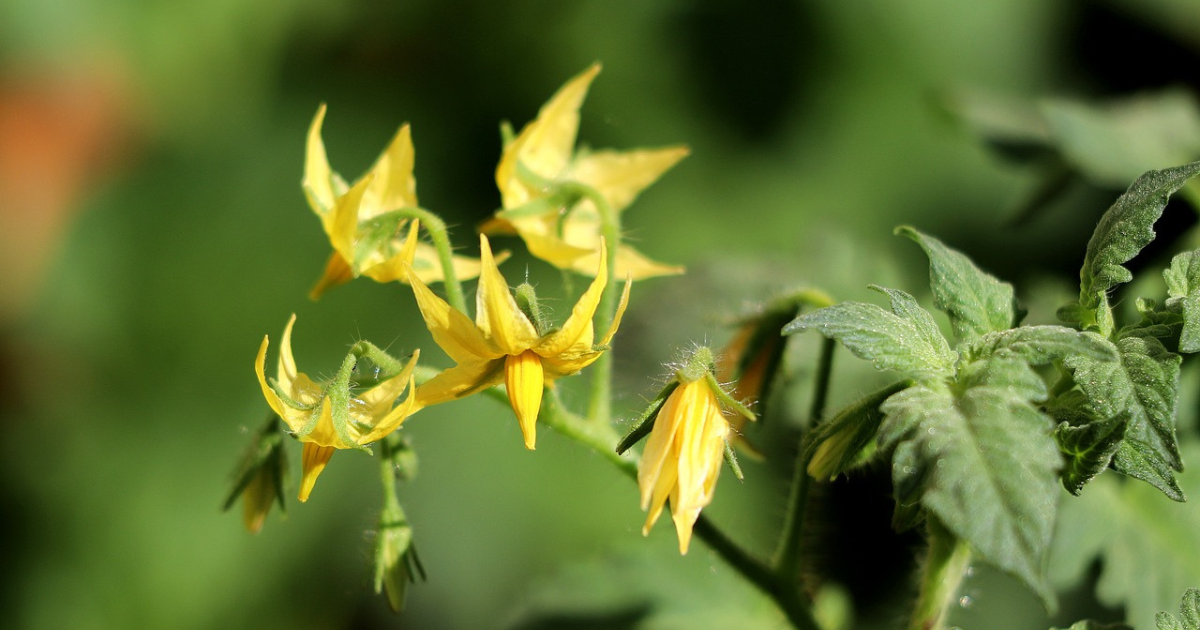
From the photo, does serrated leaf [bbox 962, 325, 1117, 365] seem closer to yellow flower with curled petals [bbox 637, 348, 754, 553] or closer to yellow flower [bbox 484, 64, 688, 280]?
yellow flower with curled petals [bbox 637, 348, 754, 553]

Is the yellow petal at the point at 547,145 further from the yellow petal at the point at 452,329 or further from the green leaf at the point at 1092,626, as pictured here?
the green leaf at the point at 1092,626

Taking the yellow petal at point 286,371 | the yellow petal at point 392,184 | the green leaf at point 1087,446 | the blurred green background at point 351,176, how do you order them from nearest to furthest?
the green leaf at point 1087,446 < the yellow petal at point 286,371 < the yellow petal at point 392,184 < the blurred green background at point 351,176

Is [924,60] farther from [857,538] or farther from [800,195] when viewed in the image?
[857,538]

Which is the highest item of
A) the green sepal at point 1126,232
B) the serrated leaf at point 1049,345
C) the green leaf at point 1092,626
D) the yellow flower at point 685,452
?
the green sepal at point 1126,232

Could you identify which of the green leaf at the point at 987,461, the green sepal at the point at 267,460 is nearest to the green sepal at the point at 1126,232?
the green leaf at the point at 987,461

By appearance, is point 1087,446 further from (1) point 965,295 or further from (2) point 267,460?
(2) point 267,460

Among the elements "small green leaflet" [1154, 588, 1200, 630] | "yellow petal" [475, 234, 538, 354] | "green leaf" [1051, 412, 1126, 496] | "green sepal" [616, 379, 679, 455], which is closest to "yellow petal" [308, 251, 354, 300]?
"yellow petal" [475, 234, 538, 354]

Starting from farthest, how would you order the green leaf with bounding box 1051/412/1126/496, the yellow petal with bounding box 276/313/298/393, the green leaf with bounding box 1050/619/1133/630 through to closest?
the yellow petal with bounding box 276/313/298/393
the green leaf with bounding box 1050/619/1133/630
the green leaf with bounding box 1051/412/1126/496
